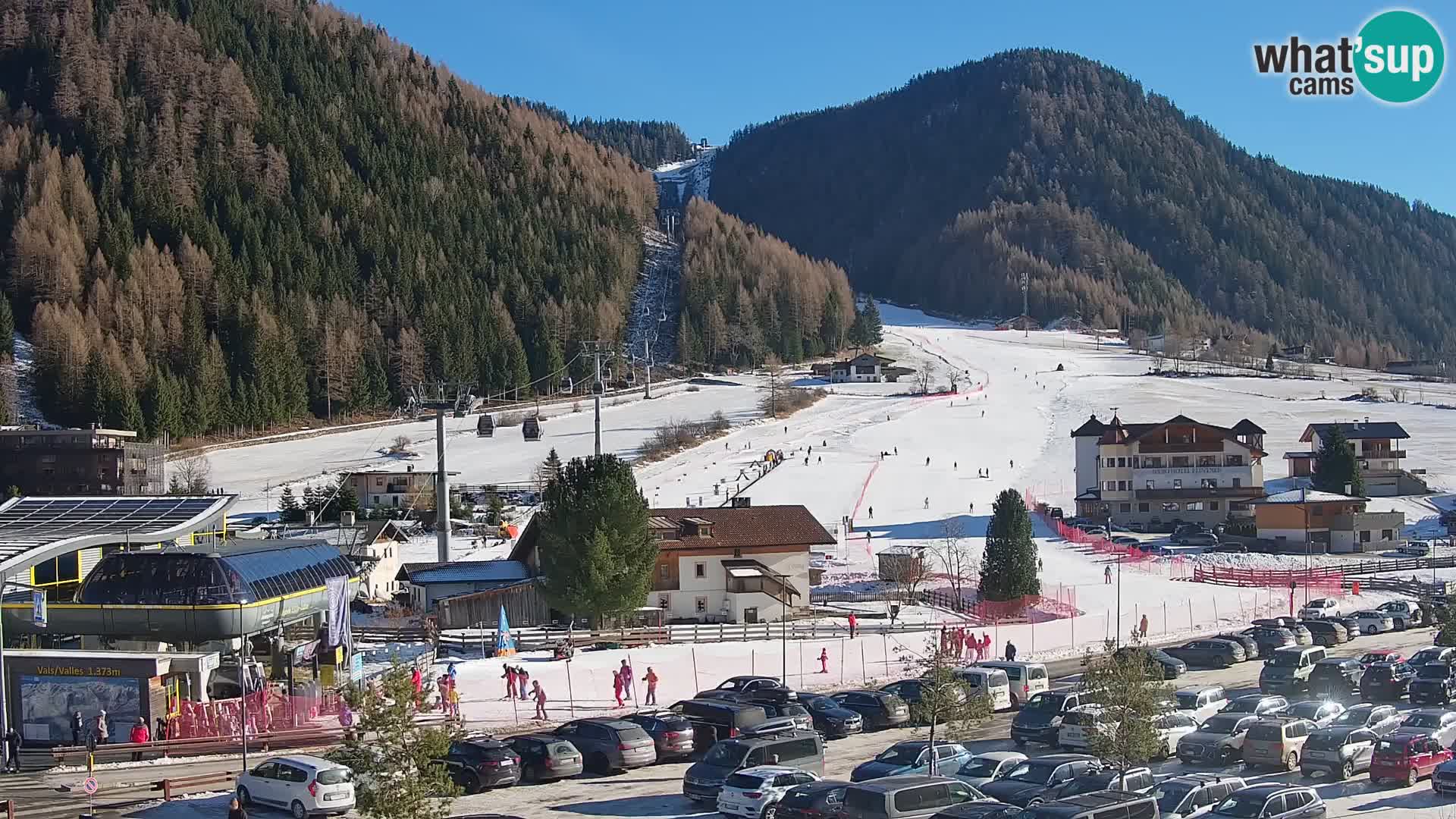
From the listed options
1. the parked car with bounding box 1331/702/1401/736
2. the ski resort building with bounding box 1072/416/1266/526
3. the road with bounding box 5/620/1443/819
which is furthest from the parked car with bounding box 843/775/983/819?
the ski resort building with bounding box 1072/416/1266/526

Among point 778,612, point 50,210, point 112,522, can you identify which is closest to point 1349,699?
point 778,612

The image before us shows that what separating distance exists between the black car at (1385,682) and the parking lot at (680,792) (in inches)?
285

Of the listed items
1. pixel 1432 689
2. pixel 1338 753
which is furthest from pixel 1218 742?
pixel 1432 689

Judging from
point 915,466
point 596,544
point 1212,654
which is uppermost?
point 915,466

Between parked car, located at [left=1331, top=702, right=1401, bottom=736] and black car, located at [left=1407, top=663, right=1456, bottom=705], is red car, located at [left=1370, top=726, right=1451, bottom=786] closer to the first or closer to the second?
parked car, located at [left=1331, top=702, right=1401, bottom=736]

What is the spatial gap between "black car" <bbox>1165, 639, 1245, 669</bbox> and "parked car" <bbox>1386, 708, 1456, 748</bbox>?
10.0 metres

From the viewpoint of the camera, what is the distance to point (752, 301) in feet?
563

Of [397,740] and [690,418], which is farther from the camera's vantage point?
[690,418]

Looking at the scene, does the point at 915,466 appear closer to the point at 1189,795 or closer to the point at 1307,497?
the point at 1307,497

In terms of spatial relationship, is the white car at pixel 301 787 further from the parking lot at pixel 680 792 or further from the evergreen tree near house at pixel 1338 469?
the evergreen tree near house at pixel 1338 469

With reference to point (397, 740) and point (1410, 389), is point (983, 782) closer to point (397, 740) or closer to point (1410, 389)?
point (397, 740)

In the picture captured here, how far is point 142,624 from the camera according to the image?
2944cm

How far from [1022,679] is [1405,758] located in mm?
9535

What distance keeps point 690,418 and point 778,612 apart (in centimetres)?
6757
